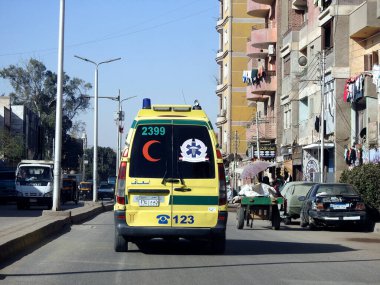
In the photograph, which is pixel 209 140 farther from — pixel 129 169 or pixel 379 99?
pixel 379 99

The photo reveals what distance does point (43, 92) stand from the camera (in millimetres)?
97125

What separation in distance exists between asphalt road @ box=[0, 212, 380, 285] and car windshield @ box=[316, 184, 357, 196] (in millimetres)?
5573

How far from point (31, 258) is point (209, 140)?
12.5 ft

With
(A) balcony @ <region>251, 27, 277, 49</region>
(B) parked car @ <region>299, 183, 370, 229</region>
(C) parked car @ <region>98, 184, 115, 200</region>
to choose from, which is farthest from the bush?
(C) parked car @ <region>98, 184, 115, 200</region>

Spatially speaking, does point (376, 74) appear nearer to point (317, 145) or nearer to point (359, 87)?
point (359, 87)

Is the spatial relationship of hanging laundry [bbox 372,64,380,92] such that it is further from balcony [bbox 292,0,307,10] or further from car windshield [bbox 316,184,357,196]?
balcony [bbox 292,0,307,10]

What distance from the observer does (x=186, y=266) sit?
13.2 meters

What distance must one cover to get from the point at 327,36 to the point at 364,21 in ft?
24.3

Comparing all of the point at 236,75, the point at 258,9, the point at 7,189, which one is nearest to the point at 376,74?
the point at 7,189

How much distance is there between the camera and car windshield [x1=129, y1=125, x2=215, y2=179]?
14.6 metres

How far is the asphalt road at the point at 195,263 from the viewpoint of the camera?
1157cm

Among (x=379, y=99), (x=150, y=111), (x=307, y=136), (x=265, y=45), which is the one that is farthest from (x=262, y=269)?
(x=265, y=45)

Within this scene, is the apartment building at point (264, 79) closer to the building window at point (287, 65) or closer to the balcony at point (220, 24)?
the building window at point (287, 65)

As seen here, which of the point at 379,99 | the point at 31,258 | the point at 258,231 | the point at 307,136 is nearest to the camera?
the point at 31,258
